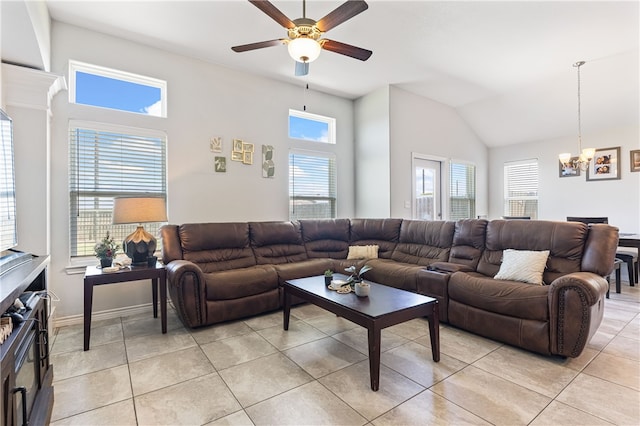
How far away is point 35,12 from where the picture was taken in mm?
2422

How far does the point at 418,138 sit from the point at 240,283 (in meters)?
4.01

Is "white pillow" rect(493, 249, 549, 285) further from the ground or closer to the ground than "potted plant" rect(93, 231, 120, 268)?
closer to the ground

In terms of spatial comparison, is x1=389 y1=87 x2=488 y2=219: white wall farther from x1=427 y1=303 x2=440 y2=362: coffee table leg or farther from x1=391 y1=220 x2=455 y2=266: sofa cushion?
x1=427 y1=303 x2=440 y2=362: coffee table leg

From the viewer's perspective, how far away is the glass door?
5.57 metres

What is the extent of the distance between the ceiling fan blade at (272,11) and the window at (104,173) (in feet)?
7.57

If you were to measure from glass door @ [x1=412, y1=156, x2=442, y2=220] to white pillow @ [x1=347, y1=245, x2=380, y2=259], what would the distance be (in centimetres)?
147

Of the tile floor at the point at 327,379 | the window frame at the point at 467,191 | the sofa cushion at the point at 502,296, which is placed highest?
the window frame at the point at 467,191

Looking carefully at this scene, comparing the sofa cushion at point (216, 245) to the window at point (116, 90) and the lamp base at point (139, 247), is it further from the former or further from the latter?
the window at point (116, 90)

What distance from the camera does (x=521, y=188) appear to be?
21.5 feet

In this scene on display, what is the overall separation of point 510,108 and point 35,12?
6.55m

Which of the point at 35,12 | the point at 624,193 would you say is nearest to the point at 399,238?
the point at 624,193

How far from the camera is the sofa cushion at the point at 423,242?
391cm

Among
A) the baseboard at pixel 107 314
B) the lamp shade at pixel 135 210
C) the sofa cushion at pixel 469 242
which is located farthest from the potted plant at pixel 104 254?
the sofa cushion at pixel 469 242

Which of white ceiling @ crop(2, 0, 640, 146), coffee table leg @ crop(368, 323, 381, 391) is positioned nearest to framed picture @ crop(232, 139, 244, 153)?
white ceiling @ crop(2, 0, 640, 146)
